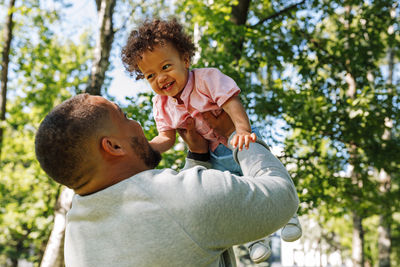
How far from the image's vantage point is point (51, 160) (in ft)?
4.43

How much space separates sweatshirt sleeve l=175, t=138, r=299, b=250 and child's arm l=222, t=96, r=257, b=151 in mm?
360

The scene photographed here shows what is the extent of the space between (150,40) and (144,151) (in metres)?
1.15

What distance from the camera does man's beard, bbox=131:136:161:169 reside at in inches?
59.3

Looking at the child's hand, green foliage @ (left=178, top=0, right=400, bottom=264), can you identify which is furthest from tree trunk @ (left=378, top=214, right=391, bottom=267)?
the child's hand

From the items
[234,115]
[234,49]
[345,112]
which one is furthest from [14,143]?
[234,115]

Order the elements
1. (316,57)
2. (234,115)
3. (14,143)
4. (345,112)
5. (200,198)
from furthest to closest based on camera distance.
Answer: (14,143)
(316,57)
(345,112)
(234,115)
(200,198)

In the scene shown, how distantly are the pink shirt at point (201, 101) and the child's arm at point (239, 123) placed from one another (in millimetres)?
47

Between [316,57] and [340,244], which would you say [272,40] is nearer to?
[316,57]

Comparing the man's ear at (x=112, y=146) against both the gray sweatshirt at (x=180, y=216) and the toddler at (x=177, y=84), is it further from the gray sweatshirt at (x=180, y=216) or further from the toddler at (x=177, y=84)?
the toddler at (x=177, y=84)

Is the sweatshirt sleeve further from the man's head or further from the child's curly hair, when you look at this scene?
the child's curly hair

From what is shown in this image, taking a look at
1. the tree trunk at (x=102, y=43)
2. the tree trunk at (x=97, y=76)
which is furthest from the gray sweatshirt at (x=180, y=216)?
the tree trunk at (x=102, y=43)

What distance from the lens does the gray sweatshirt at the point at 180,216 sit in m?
1.23

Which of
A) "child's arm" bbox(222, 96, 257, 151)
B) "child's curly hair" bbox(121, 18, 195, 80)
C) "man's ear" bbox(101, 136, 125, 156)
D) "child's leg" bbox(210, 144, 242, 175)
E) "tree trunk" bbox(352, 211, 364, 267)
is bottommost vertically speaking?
"tree trunk" bbox(352, 211, 364, 267)

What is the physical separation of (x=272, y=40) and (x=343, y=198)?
3.28 meters
